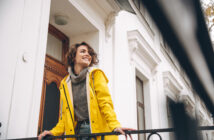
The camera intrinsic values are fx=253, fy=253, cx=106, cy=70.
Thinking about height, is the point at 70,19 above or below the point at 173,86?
above

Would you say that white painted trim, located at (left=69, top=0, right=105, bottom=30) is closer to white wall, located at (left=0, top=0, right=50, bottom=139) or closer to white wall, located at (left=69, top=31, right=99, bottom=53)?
white wall, located at (left=69, top=31, right=99, bottom=53)

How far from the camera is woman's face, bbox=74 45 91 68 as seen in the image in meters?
2.36

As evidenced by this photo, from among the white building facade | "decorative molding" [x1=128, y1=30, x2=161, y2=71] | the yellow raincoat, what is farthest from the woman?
"decorative molding" [x1=128, y1=30, x2=161, y2=71]

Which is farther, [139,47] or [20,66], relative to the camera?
[139,47]

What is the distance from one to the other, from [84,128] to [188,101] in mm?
1770

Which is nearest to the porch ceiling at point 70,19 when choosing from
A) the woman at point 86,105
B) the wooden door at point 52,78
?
the wooden door at point 52,78

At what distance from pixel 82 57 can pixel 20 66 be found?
560 mm

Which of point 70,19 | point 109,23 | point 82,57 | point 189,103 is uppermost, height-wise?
point 109,23

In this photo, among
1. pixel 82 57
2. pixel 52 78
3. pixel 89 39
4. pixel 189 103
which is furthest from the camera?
pixel 89 39

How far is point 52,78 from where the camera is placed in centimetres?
344

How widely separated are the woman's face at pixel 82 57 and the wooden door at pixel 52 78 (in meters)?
0.81

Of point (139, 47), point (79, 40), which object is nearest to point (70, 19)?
point (79, 40)

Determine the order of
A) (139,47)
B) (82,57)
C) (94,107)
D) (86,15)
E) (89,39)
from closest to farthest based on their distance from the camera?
(94,107) < (82,57) < (86,15) < (89,39) < (139,47)

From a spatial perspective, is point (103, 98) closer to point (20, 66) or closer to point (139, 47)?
point (20, 66)
